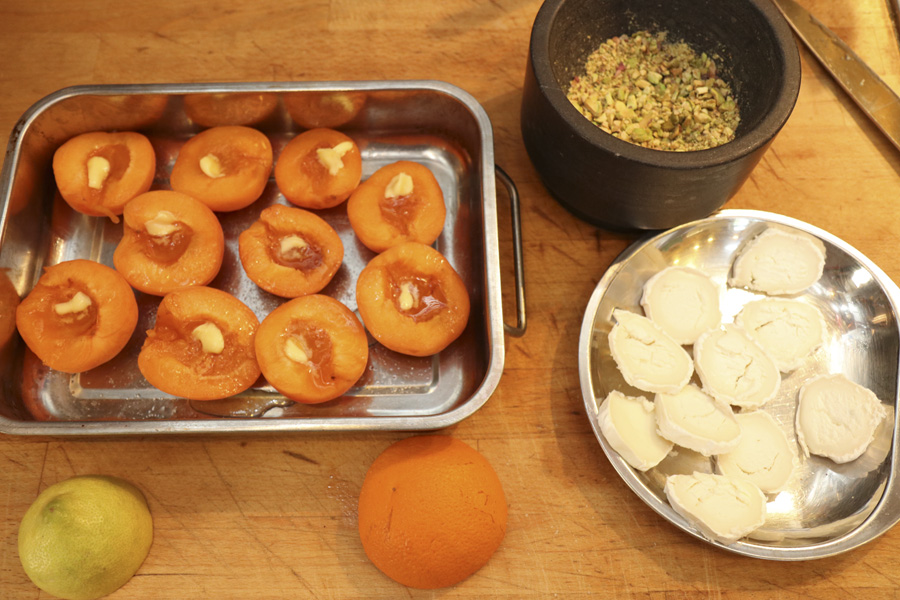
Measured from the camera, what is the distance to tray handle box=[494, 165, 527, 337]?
0.96 meters

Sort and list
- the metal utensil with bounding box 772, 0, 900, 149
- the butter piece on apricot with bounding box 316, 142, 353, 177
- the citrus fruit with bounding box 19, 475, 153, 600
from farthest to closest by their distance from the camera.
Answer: the metal utensil with bounding box 772, 0, 900, 149
the butter piece on apricot with bounding box 316, 142, 353, 177
the citrus fruit with bounding box 19, 475, 153, 600

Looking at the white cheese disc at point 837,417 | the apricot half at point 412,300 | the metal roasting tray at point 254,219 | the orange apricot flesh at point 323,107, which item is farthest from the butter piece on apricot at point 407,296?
the white cheese disc at point 837,417

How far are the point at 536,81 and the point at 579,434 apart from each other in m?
0.50

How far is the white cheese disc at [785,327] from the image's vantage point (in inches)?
36.8

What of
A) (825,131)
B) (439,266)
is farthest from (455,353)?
(825,131)

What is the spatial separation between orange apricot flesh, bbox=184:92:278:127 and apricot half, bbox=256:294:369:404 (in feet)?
1.11

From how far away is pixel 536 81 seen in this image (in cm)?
88

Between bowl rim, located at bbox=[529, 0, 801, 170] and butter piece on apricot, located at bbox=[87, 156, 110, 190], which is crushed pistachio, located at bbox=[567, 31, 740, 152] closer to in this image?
bowl rim, located at bbox=[529, 0, 801, 170]

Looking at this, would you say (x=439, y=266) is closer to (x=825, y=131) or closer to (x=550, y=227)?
(x=550, y=227)

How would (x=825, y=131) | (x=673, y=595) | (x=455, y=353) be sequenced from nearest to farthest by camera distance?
(x=673, y=595), (x=455, y=353), (x=825, y=131)

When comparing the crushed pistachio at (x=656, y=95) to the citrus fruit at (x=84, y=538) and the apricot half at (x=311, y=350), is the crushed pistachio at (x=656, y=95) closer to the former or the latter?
the apricot half at (x=311, y=350)

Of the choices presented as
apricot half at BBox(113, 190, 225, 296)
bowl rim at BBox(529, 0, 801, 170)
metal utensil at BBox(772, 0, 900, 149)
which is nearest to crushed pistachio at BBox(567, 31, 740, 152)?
bowl rim at BBox(529, 0, 801, 170)

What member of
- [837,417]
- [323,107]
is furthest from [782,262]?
[323,107]

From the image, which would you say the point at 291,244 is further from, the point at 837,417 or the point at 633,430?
the point at 837,417
